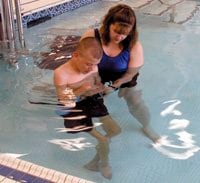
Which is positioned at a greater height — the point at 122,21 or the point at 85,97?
the point at 122,21

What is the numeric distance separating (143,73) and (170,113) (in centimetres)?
87

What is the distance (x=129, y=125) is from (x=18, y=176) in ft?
4.15

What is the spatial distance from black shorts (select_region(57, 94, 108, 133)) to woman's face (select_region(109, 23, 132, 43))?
1.47 ft

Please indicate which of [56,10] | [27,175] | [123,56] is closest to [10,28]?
[123,56]

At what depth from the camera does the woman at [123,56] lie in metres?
2.62

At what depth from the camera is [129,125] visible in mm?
2951

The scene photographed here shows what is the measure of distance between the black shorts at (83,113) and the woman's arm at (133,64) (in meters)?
0.32

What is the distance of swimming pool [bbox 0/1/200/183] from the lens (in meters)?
2.48

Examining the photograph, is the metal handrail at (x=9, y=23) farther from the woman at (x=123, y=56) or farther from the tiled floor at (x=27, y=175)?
the tiled floor at (x=27, y=175)

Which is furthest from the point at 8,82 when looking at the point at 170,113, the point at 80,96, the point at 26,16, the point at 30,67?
the point at 26,16

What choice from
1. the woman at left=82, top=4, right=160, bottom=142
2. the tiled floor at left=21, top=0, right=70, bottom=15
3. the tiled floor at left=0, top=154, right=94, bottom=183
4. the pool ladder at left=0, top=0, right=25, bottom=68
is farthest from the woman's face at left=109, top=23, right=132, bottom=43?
A: the tiled floor at left=21, top=0, right=70, bottom=15

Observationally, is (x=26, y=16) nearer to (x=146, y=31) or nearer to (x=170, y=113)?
(x=146, y=31)

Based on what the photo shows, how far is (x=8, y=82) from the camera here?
12.3 ft

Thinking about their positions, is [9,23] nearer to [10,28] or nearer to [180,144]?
[10,28]
